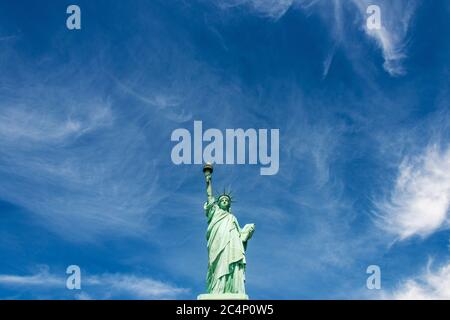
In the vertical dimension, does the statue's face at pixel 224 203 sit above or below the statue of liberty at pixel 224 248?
above

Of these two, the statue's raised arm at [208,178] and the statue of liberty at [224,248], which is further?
the statue's raised arm at [208,178]

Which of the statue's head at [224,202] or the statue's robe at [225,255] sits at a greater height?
the statue's head at [224,202]

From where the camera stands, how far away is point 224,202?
25.8m

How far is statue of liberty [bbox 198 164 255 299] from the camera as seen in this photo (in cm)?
2388

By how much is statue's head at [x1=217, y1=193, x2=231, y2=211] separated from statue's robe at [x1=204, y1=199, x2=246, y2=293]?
34 centimetres

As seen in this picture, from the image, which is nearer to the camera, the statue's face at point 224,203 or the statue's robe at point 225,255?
the statue's robe at point 225,255

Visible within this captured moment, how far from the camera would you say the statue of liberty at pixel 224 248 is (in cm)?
2388

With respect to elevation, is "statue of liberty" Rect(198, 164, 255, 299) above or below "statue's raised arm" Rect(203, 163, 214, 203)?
below

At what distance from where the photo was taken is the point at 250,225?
25625 millimetres

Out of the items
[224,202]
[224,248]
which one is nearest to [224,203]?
[224,202]

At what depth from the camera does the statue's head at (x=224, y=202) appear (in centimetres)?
2575
